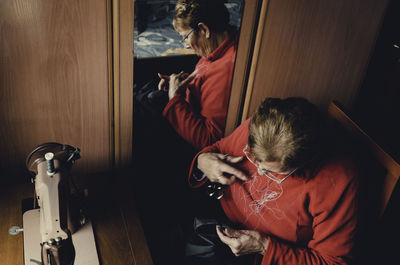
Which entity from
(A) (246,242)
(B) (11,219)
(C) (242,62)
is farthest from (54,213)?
(C) (242,62)

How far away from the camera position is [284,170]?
1362 mm

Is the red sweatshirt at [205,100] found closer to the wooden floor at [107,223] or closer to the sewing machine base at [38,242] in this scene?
the wooden floor at [107,223]

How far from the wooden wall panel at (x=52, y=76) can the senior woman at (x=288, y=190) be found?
2.05 ft

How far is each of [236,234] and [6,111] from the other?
109 cm

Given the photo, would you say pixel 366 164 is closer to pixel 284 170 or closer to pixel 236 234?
pixel 284 170

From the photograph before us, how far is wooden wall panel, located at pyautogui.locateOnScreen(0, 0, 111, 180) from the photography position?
4.48 ft

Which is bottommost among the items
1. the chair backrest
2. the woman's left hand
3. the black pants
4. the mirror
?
the black pants

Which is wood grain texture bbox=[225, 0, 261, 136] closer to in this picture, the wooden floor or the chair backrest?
the chair backrest

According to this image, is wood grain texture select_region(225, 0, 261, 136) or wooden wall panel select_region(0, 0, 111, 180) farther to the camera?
wood grain texture select_region(225, 0, 261, 136)

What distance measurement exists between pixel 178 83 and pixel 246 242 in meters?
0.79

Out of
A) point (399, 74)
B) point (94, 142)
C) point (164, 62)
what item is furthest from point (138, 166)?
point (399, 74)

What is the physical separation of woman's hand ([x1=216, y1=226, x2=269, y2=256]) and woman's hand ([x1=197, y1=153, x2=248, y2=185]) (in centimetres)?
25

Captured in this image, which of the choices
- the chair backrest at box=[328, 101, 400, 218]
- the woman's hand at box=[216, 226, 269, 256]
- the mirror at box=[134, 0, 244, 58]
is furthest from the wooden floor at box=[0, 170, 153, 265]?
the chair backrest at box=[328, 101, 400, 218]

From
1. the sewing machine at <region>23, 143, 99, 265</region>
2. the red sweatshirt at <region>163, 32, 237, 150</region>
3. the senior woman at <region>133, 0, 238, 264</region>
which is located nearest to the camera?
the sewing machine at <region>23, 143, 99, 265</region>
